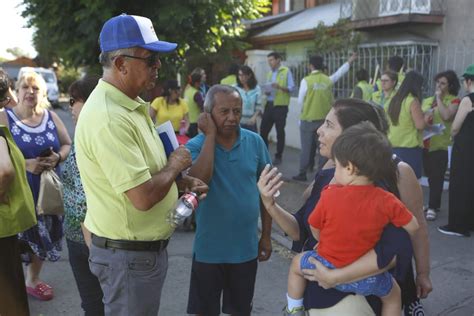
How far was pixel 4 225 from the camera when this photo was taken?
9.29ft

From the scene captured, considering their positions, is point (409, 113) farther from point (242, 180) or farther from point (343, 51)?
point (343, 51)

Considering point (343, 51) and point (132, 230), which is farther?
point (343, 51)

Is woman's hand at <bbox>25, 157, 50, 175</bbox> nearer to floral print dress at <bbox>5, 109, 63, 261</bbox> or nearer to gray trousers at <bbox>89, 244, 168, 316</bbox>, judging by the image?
floral print dress at <bbox>5, 109, 63, 261</bbox>

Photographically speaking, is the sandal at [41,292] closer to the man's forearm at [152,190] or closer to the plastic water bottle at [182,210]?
the plastic water bottle at [182,210]

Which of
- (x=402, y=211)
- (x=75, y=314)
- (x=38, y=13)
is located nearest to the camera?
(x=402, y=211)

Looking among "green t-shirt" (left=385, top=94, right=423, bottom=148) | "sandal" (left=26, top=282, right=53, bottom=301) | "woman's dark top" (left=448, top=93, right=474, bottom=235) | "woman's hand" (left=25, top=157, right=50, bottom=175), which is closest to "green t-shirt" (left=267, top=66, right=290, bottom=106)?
"green t-shirt" (left=385, top=94, right=423, bottom=148)

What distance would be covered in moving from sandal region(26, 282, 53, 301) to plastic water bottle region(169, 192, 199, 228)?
236cm

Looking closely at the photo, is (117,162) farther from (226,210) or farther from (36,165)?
(36,165)

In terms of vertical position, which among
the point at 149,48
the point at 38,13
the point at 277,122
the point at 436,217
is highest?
the point at 38,13

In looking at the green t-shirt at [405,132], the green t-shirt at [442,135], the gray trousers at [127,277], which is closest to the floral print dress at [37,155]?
the gray trousers at [127,277]

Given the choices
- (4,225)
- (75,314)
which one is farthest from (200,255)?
(75,314)

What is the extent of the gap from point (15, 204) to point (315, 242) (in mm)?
1839

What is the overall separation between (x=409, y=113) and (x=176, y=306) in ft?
10.7

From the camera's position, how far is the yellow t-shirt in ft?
23.0
